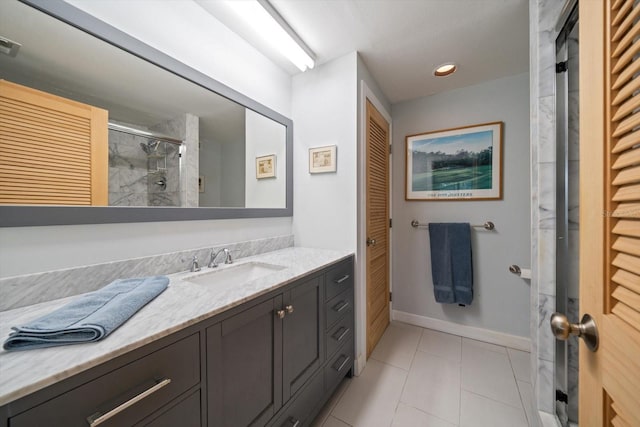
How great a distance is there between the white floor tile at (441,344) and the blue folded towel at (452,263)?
0.36 m

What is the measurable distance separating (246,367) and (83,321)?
1.73 feet

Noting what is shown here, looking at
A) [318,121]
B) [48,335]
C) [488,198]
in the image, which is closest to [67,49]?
[48,335]

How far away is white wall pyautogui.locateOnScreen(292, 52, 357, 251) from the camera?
1714 mm

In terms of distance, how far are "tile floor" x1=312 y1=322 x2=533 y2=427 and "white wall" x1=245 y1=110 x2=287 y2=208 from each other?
1.43m

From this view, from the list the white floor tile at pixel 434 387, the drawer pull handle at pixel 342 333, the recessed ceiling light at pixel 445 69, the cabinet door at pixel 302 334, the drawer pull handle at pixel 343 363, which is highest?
the recessed ceiling light at pixel 445 69

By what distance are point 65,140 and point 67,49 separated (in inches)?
14.3

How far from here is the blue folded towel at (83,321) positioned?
Answer: 53 centimetres

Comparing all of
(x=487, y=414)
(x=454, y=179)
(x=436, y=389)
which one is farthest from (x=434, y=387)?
(x=454, y=179)

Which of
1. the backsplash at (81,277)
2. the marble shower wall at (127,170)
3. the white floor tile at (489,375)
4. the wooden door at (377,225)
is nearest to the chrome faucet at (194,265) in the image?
the backsplash at (81,277)

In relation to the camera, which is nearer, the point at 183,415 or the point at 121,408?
the point at 121,408

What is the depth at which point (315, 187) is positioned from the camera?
6.15ft

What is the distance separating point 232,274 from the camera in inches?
53.5

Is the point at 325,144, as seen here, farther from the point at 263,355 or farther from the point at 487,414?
the point at 487,414

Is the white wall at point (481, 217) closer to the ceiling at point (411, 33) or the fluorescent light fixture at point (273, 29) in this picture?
the ceiling at point (411, 33)
